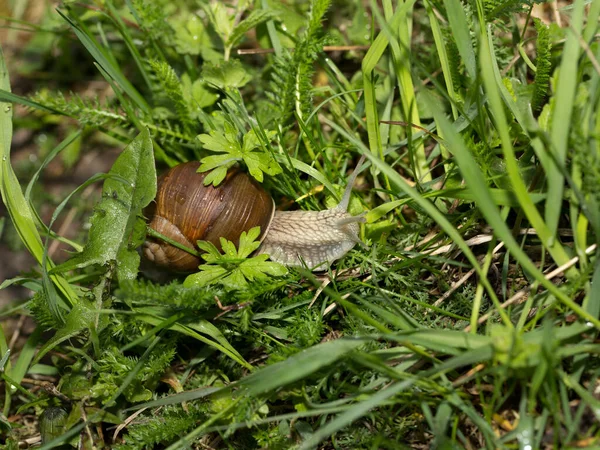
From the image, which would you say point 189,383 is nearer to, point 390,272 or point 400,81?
point 390,272

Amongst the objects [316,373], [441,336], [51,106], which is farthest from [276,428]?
[51,106]

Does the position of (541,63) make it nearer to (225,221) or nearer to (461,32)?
(461,32)

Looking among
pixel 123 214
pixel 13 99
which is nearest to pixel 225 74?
pixel 123 214

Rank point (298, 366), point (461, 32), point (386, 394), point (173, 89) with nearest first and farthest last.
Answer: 1. point (386, 394)
2. point (298, 366)
3. point (461, 32)
4. point (173, 89)

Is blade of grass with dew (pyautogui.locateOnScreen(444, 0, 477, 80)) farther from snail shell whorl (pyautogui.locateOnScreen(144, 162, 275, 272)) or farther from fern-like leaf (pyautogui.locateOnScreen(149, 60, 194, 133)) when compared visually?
fern-like leaf (pyautogui.locateOnScreen(149, 60, 194, 133))

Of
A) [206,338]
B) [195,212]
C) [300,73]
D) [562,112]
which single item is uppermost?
[562,112]

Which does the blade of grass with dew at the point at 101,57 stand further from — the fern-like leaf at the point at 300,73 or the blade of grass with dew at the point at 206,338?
the blade of grass with dew at the point at 206,338

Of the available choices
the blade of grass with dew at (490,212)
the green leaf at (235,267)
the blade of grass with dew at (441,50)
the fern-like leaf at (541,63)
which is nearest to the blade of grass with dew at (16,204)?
the green leaf at (235,267)
